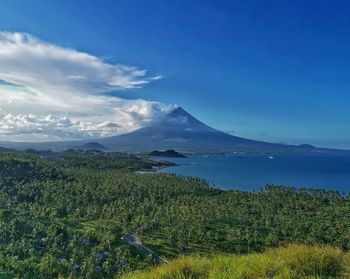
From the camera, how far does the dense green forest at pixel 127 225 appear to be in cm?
3183

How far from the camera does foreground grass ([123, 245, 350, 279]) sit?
6984 mm

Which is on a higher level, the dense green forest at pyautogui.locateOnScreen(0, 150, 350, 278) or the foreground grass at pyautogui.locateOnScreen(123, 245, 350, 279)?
the foreground grass at pyautogui.locateOnScreen(123, 245, 350, 279)

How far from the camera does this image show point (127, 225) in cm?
4894

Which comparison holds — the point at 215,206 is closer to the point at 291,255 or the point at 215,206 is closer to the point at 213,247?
the point at 213,247

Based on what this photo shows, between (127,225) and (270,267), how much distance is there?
4342cm

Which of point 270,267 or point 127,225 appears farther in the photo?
point 127,225

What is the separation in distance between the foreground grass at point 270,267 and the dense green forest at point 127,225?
332 inches

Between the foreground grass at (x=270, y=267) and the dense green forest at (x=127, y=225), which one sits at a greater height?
the foreground grass at (x=270, y=267)

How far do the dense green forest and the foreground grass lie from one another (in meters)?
8.43

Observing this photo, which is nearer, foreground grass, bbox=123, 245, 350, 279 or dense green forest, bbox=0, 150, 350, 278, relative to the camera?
foreground grass, bbox=123, 245, 350, 279

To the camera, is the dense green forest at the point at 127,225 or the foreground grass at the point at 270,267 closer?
the foreground grass at the point at 270,267

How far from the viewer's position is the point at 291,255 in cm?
758

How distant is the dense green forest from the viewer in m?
31.8

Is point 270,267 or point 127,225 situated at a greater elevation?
point 270,267
